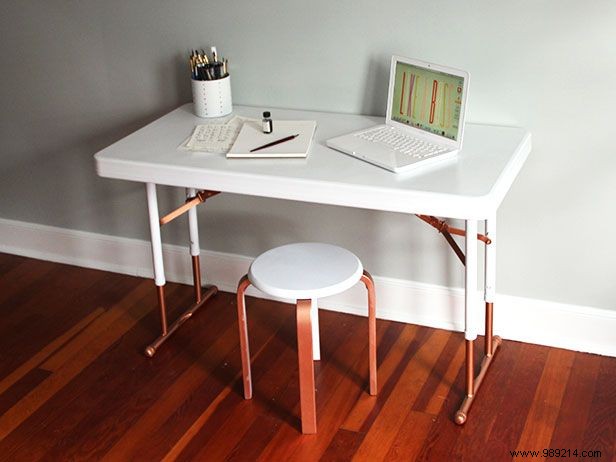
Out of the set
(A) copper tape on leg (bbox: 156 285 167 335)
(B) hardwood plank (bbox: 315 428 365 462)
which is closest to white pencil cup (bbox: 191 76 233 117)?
(A) copper tape on leg (bbox: 156 285 167 335)

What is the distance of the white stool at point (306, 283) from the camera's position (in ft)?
8.10

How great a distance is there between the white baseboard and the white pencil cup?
0.63 metres

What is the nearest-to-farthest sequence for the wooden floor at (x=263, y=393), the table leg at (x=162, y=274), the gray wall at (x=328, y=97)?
the wooden floor at (x=263, y=393), the gray wall at (x=328, y=97), the table leg at (x=162, y=274)

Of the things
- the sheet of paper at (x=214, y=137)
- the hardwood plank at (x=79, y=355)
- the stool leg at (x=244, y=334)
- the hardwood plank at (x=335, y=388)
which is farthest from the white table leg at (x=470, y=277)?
the hardwood plank at (x=79, y=355)

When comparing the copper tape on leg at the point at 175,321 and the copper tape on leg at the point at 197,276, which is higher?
the copper tape on leg at the point at 197,276

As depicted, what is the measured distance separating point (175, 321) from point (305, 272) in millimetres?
829

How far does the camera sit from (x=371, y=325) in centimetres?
269

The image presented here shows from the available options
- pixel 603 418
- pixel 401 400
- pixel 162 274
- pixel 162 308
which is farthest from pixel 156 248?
pixel 603 418

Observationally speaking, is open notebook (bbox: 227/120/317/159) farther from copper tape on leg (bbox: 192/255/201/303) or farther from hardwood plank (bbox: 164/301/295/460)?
hardwood plank (bbox: 164/301/295/460)

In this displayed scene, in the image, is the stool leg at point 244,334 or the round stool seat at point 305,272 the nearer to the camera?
the round stool seat at point 305,272

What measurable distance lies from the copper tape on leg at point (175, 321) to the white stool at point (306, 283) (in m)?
0.43

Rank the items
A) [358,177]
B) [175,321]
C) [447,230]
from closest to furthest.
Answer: [358,177] < [447,230] < [175,321]

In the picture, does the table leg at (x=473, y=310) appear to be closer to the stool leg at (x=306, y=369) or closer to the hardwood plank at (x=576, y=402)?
the hardwood plank at (x=576, y=402)

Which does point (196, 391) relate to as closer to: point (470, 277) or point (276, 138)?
point (276, 138)
